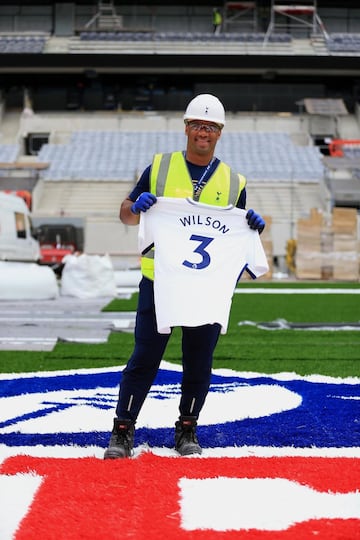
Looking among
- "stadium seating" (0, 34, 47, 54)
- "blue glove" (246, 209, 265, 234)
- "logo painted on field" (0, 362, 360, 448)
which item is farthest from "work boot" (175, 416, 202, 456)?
"stadium seating" (0, 34, 47, 54)

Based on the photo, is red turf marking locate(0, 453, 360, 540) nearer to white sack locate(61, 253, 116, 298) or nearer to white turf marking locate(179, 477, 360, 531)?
white turf marking locate(179, 477, 360, 531)

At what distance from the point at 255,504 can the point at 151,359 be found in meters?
1.18

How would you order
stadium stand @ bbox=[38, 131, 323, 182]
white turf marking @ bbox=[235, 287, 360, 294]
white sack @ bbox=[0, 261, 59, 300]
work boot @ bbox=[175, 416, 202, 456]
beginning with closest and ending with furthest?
work boot @ bbox=[175, 416, 202, 456] < white sack @ bbox=[0, 261, 59, 300] < white turf marking @ bbox=[235, 287, 360, 294] < stadium stand @ bbox=[38, 131, 323, 182]

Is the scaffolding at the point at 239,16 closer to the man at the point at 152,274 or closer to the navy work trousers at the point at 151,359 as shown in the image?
the man at the point at 152,274

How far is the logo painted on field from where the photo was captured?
427cm

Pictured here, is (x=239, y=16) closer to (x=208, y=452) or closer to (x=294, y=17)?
(x=294, y=17)

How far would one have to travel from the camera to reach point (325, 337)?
10008mm

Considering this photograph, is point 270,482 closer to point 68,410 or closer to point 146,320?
point 146,320

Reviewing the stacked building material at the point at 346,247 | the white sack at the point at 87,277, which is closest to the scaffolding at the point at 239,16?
the stacked building material at the point at 346,247

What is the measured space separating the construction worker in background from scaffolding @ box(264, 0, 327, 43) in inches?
106

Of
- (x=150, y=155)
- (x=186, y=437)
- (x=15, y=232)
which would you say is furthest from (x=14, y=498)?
(x=150, y=155)

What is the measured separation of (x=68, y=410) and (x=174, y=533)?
2.36 metres

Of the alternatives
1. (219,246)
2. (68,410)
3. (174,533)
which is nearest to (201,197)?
(219,246)

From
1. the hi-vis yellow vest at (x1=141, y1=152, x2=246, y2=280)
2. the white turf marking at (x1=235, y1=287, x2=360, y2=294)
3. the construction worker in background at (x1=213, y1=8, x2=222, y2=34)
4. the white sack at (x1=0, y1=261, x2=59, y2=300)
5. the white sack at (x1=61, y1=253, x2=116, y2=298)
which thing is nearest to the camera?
the hi-vis yellow vest at (x1=141, y1=152, x2=246, y2=280)
